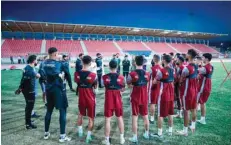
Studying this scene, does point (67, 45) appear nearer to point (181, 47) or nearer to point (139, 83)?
point (181, 47)

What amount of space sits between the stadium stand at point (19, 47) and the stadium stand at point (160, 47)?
91.4 feet

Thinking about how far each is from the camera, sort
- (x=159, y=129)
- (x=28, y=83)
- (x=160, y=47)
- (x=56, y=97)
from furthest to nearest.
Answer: (x=160, y=47), (x=28, y=83), (x=159, y=129), (x=56, y=97)

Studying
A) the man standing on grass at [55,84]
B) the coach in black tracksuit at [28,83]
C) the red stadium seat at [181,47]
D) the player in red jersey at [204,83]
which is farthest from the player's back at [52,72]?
the red stadium seat at [181,47]

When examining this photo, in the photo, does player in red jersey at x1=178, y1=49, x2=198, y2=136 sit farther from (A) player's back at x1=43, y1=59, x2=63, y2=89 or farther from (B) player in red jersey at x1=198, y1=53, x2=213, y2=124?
(A) player's back at x1=43, y1=59, x2=63, y2=89

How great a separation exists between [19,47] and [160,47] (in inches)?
1348

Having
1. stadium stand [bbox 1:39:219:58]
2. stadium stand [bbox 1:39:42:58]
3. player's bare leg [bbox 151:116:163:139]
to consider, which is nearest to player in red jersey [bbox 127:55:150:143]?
player's bare leg [bbox 151:116:163:139]

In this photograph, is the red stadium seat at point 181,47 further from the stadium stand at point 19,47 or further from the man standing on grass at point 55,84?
the man standing on grass at point 55,84

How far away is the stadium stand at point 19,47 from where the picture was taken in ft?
118

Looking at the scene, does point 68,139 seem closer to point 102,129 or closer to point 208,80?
point 102,129

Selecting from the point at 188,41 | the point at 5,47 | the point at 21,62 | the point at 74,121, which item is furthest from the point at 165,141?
the point at 188,41

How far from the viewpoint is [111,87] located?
444 cm

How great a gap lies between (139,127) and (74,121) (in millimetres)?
2088

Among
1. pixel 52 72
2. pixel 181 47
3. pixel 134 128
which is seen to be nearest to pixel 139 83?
pixel 134 128

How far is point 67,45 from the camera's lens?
42.9 m
